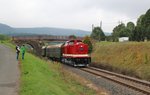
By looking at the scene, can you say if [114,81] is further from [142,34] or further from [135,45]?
[142,34]

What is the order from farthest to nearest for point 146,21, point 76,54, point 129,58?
point 146,21, point 76,54, point 129,58

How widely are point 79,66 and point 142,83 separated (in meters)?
21.3

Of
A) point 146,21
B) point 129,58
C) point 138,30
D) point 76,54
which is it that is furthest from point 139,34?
point 129,58

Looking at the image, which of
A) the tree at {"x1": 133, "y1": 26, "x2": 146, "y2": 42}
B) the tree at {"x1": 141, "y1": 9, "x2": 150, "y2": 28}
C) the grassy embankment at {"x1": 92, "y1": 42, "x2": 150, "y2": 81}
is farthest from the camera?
the tree at {"x1": 141, "y1": 9, "x2": 150, "y2": 28}

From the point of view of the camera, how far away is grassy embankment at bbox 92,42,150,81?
1425 inches

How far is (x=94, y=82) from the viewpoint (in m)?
28.8

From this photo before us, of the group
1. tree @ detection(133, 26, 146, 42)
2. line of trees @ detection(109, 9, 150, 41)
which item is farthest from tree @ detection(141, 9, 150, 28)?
tree @ detection(133, 26, 146, 42)

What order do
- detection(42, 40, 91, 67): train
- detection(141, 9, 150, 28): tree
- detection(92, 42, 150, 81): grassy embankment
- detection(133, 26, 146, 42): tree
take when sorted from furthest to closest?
detection(141, 9, 150, 28): tree < detection(133, 26, 146, 42): tree < detection(42, 40, 91, 67): train < detection(92, 42, 150, 81): grassy embankment

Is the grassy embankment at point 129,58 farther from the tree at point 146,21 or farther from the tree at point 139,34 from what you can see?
the tree at point 146,21

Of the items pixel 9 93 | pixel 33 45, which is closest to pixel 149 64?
pixel 9 93

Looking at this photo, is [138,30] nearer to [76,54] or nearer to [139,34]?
[139,34]

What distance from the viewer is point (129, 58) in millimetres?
44031

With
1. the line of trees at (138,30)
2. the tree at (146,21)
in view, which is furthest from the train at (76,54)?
the tree at (146,21)

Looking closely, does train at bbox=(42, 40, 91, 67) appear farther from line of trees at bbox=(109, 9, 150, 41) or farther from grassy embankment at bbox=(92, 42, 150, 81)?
line of trees at bbox=(109, 9, 150, 41)
